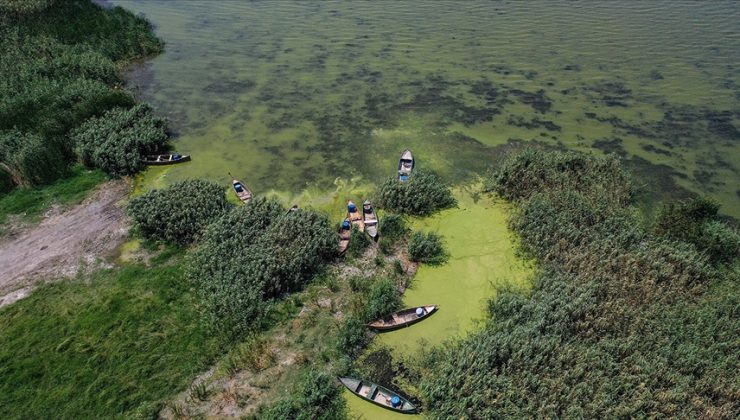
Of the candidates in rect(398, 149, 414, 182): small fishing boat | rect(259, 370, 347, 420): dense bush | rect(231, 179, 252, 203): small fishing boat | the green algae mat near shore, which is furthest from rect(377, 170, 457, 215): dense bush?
rect(259, 370, 347, 420): dense bush

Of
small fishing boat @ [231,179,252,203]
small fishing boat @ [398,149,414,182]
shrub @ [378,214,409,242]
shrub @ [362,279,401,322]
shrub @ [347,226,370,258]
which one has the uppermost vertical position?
small fishing boat @ [398,149,414,182]

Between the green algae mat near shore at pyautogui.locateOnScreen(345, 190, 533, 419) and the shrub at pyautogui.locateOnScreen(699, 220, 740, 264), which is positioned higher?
the shrub at pyautogui.locateOnScreen(699, 220, 740, 264)

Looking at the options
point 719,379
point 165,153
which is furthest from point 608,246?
point 165,153

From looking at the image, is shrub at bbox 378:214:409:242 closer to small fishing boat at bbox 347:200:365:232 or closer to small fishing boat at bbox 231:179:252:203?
small fishing boat at bbox 347:200:365:232

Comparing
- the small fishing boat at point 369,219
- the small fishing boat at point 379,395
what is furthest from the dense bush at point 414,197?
the small fishing boat at point 379,395

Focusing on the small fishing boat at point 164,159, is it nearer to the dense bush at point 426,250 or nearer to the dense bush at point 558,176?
the dense bush at point 426,250
